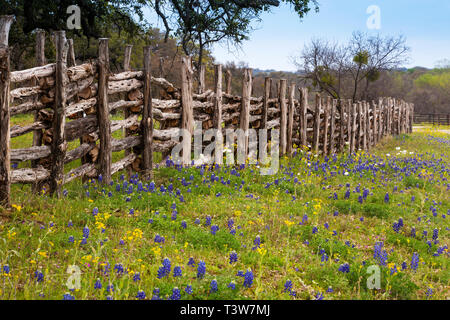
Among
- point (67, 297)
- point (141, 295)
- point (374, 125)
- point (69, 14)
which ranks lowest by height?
point (141, 295)

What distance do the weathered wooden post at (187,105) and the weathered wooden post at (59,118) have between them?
2975mm

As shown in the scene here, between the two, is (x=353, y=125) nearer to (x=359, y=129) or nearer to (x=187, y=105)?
(x=359, y=129)

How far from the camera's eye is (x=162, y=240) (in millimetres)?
4559

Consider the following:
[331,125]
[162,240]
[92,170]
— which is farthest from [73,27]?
[162,240]

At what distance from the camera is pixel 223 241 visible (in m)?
4.99

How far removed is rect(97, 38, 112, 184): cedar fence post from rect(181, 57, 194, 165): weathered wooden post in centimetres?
210

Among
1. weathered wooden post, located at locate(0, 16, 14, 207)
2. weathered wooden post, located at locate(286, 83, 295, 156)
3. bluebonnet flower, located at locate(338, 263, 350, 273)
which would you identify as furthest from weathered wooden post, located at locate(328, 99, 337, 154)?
weathered wooden post, located at locate(0, 16, 14, 207)

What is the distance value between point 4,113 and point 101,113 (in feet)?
5.80

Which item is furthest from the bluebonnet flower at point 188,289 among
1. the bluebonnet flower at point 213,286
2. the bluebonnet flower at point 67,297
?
the bluebonnet flower at point 67,297

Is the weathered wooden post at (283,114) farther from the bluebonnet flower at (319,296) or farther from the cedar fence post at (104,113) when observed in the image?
the bluebonnet flower at (319,296)

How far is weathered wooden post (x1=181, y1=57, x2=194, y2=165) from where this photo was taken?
862 cm

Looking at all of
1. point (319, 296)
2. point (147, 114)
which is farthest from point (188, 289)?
point (147, 114)

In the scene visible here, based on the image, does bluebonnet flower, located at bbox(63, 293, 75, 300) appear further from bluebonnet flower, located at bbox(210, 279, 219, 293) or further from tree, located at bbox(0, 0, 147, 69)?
tree, located at bbox(0, 0, 147, 69)
